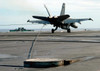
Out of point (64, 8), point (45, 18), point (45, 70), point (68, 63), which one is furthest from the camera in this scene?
point (64, 8)

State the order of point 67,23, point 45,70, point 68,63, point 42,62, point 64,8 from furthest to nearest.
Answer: point 64,8
point 67,23
point 68,63
point 42,62
point 45,70

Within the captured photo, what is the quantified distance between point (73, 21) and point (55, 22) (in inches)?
357

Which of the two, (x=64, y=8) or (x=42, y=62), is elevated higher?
(x=64, y=8)

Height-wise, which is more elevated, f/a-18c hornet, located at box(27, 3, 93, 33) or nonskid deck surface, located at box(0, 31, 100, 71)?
f/a-18c hornet, located at box(27, 3, 93, 33)

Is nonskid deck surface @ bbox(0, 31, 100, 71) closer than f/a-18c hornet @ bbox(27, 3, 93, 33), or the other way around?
nonskid deck surface @ bbox(0, 31, 100, 71)

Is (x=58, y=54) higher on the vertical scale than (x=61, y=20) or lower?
lower

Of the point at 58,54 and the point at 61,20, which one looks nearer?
the point at 58,54

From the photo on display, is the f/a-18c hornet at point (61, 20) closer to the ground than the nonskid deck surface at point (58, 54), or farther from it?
farther from it

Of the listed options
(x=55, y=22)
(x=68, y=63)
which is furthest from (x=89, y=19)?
(x=68, y=63)


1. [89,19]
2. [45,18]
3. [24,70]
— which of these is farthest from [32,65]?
[89,19]

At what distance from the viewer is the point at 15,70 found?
1123 centimetres

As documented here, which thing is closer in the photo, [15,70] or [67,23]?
[15,70]

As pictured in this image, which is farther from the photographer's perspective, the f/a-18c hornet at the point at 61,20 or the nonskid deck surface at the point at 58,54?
the f/a-18c hornet at the point at 61,20

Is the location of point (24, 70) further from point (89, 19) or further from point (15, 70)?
point (89, 19)
